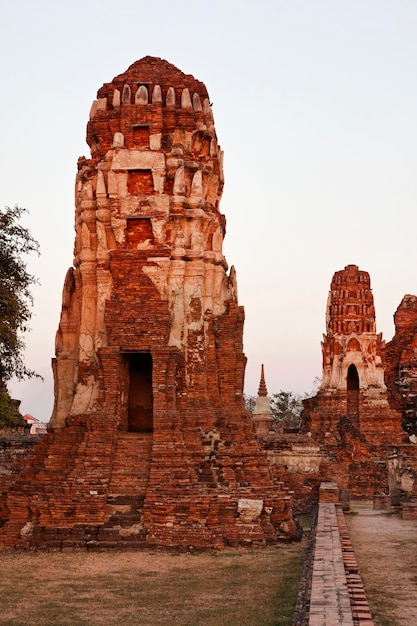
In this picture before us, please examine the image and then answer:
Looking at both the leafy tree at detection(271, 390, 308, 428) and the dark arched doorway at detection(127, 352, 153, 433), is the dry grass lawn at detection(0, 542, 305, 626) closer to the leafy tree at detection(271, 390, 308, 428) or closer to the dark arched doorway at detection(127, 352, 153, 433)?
the dark arched doorway at detection(127, 352, 153, 433)

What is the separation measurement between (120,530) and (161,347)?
9.92ft

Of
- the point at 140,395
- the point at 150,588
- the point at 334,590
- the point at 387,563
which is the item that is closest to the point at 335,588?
the point at 334,590

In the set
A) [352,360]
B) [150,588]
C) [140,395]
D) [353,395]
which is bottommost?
[150,588]

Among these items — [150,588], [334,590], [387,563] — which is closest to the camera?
[334,590]

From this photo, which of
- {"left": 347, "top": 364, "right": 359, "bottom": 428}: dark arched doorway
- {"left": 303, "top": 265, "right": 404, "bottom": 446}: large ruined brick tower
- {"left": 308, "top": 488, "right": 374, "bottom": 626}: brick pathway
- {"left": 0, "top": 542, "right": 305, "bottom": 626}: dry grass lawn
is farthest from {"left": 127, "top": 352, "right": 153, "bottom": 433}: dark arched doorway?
{"left": 347, "top": 364, "right": 359, "bottom": 428}: dark arched doorway

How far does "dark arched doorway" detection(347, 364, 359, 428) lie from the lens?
31875 mm

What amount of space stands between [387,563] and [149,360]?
556 cm

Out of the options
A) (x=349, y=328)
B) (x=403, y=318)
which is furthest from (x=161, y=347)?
(x=403, y=318)

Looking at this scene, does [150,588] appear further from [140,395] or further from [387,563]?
[140,395]

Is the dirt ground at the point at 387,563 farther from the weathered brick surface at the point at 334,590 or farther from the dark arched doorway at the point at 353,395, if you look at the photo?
→ the dark arched doorway at the point at 353,395

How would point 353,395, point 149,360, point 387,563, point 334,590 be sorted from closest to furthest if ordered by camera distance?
point 334,590 < point 387,563 < point 149,360 < point 353,395

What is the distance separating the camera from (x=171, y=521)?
11750 mm

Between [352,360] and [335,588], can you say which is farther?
[352,360]

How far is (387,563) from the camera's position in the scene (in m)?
11.2
